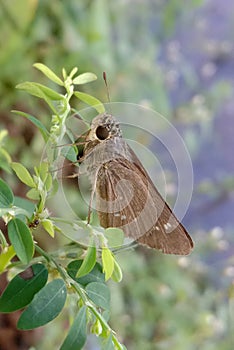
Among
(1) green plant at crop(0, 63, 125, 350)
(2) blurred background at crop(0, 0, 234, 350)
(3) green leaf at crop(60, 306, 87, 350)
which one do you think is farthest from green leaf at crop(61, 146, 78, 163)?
(2) blurred background at crop(0, 0, 234, 350)

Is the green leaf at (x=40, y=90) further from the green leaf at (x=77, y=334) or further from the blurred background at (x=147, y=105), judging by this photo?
the blurred background at (x=147, y=105)

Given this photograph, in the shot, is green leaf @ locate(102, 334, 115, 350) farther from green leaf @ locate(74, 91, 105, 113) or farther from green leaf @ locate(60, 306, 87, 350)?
green leaf @ locate(74, 91, 105, 113)

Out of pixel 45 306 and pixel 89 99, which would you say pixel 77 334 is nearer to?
pixel 45 306

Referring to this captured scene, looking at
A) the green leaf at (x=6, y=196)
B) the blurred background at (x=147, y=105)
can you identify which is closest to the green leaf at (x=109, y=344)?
the green leaf at (x=6, y=196)

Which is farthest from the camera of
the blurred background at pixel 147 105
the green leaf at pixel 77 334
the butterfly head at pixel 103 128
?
the blurred background at pixel 147 105

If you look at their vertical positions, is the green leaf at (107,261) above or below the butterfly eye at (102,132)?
below

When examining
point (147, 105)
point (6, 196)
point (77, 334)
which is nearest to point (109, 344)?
point (77, 334)
